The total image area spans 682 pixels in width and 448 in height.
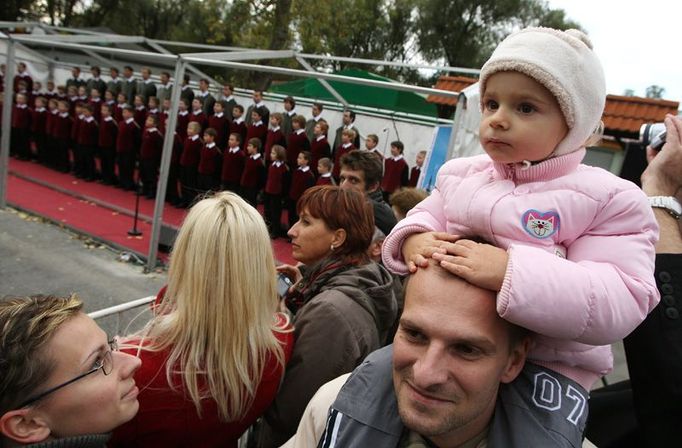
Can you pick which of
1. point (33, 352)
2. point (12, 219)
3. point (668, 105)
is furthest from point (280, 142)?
point (33, 352)

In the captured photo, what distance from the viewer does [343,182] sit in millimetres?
4238

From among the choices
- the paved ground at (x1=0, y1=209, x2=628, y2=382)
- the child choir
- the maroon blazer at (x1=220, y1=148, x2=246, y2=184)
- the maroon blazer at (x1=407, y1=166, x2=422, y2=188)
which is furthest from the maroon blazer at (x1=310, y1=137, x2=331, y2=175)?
the paved ground at (x1=0, y1=209, x2=628, y2=382)

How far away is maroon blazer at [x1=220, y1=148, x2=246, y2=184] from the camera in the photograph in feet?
31.0

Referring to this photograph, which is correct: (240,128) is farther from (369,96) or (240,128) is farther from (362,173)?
(362,173)

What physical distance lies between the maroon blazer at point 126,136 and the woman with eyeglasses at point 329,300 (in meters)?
9.49

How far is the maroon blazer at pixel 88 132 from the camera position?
11.3 m

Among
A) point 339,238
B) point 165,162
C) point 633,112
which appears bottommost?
point 165,162

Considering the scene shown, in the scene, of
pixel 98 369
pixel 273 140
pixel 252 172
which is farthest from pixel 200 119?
pixel 98 369

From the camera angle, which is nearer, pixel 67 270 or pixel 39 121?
pixel 67 270

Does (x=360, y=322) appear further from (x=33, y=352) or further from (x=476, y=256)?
(x=33, y=352)

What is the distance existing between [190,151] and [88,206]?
2.30 metres

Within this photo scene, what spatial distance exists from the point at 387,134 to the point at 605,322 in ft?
30.1

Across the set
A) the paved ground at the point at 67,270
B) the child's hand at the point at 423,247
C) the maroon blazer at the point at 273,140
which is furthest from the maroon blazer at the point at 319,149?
the child's hand at the point at 423,247

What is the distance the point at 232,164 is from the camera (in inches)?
372
